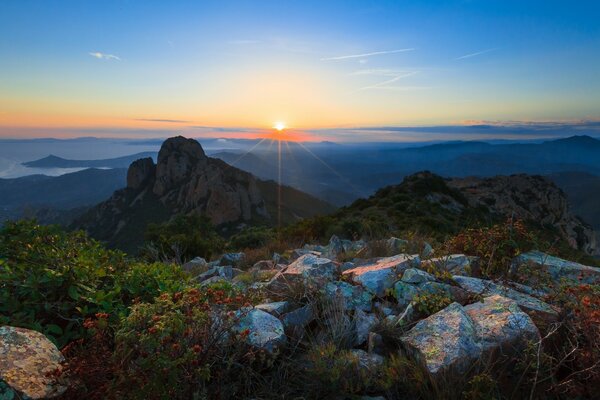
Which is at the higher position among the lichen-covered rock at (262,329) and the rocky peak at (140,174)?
the lichen-covered rock at (262,329)

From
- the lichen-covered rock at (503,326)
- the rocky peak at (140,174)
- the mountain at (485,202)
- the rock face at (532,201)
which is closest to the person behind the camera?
the lichen-covered rock at (503,326)

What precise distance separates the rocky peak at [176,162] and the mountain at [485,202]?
65.9 m

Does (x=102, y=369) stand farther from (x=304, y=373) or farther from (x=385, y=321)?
(x=385, y=321)

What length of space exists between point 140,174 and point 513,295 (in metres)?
106

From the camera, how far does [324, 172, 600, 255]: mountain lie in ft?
106

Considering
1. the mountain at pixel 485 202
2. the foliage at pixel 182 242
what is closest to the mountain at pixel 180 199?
the mountain at pixel 485 202

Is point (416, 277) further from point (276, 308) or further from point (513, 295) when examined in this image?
point (276, 308)

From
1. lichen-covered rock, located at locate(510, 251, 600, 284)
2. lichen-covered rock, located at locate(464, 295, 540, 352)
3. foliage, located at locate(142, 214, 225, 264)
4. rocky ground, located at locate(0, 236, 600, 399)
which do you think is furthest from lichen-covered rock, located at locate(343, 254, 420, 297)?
foliage, located at locate(142, 214, 225, 264)

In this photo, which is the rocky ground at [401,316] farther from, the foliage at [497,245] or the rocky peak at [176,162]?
the rocky peak at [176,162]

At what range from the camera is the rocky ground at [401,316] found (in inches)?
113

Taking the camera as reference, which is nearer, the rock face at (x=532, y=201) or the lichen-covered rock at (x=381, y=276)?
the lichen-covered rock at (x=381, y=276)

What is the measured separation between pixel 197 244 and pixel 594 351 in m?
12.2

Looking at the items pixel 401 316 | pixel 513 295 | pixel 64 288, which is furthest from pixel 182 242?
pixel 513 295

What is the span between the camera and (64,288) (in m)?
3.82
